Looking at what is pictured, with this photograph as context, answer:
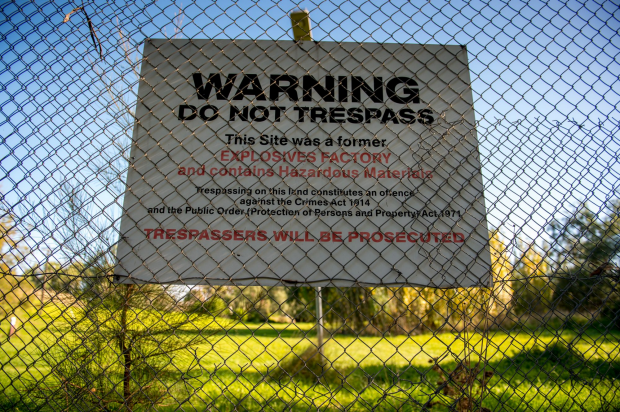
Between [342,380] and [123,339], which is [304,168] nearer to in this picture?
[342,380]

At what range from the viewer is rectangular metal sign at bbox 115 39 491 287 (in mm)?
1828

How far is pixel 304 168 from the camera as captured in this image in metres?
1.93

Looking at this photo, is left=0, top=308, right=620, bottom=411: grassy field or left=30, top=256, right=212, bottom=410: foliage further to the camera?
left=30, top=256, right=212, bottom=410: foliage

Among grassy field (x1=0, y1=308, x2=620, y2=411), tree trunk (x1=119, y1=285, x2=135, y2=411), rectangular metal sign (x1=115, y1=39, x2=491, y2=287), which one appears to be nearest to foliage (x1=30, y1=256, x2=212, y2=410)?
tree trunk (x1=119, y1=285, x2=135, y2=411)

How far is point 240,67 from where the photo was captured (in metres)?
2.08

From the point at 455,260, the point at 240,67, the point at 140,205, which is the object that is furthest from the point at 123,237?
the point at 455,260

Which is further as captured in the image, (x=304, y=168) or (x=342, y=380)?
(x=304, y=168)

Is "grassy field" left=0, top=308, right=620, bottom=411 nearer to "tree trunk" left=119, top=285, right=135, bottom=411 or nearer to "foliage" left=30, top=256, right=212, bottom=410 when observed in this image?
"foliage" left=30, top=256, right=212, bottom=410

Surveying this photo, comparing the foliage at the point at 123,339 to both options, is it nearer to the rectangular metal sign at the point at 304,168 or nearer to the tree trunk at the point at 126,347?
the tree trunk at the point at 126,347

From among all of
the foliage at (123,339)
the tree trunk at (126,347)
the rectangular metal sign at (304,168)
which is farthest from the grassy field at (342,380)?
the rectangular metal sign at (304,168)

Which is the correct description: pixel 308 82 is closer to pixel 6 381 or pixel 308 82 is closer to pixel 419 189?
pixel 419 189

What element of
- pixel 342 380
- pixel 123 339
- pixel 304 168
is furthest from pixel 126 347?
pixel 304 168

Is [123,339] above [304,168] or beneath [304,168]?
beneath

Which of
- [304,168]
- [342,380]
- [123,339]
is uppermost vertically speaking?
[304,168]
